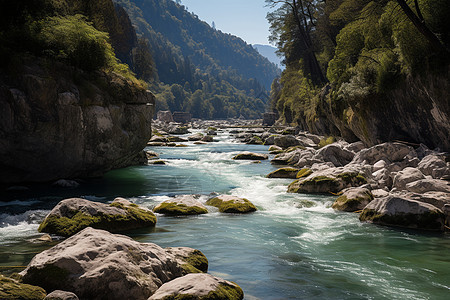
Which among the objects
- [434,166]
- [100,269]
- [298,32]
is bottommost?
[100,269]

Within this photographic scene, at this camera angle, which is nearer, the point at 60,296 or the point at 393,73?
the point at 60,296

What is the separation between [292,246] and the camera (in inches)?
365

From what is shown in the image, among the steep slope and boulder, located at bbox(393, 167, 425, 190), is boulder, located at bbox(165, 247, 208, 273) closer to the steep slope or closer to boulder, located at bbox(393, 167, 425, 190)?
boulder, located at bbox(393, 167, 425, 190)

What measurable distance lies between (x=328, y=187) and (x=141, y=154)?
15.3 metres

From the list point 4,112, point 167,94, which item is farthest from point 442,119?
point 167,94

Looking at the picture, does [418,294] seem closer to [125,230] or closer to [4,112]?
[125,230]

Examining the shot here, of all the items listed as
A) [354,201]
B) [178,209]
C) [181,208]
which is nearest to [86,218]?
[178,209]

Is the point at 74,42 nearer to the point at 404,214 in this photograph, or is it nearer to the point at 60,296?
the point at 60,296

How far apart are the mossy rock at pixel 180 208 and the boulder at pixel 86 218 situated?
1900 millimetres

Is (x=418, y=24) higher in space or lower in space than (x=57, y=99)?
higher

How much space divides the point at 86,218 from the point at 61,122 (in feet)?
25.8

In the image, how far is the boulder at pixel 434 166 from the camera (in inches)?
573

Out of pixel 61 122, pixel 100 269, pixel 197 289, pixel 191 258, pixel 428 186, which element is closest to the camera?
pixel 197 289

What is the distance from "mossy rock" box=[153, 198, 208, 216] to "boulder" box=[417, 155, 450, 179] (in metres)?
9.18
